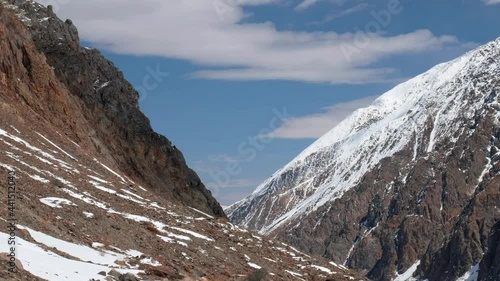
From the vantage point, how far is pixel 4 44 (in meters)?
53.1

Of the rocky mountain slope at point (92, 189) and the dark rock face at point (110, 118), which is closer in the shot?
the rocky mountain slope at point (92, 189)

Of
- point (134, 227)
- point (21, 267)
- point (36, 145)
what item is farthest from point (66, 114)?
point (21, 267)

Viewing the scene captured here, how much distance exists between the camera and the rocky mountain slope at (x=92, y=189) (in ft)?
76.6

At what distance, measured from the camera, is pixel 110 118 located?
2763 inches

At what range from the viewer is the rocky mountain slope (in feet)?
76.6

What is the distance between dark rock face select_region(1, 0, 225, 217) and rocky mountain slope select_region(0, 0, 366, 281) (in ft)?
0.48

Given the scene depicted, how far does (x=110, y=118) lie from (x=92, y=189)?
34.1 meters

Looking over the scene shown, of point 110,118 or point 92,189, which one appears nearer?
point 92,189

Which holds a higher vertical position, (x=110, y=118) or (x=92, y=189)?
(x=110, y=118)

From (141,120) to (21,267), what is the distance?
5962 cm

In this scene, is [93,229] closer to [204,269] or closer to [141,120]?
[204,269]

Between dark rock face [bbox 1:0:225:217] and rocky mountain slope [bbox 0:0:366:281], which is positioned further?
dark rock face [bbox 1:0:225:217]

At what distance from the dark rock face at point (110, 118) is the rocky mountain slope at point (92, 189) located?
15cm

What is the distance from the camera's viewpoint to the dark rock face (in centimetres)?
6506
